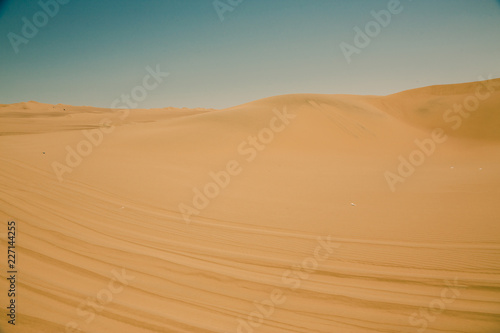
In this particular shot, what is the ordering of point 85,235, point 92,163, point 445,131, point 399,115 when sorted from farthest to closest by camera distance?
point 399,115
point 445,131
point 92,163
point 85,235

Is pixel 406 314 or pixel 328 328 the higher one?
pixel 406 314

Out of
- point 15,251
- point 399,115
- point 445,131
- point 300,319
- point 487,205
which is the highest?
point 399,115

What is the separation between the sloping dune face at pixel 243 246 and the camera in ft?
8.62

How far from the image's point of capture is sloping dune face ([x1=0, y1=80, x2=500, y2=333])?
8.62ft

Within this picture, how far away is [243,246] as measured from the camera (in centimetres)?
403

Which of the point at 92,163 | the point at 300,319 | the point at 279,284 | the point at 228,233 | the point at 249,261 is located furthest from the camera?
the point at 92,163

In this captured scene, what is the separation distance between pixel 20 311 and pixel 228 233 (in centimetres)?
275

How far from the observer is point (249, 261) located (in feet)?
11.9

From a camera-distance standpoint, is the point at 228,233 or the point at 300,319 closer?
the point at 300,319

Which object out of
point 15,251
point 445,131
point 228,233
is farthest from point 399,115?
point 15,251

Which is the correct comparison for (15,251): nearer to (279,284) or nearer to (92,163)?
(279,284)

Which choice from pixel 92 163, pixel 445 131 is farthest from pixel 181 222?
pixel 445 131

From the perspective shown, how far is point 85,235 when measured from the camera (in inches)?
157

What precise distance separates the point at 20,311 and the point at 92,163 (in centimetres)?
678
